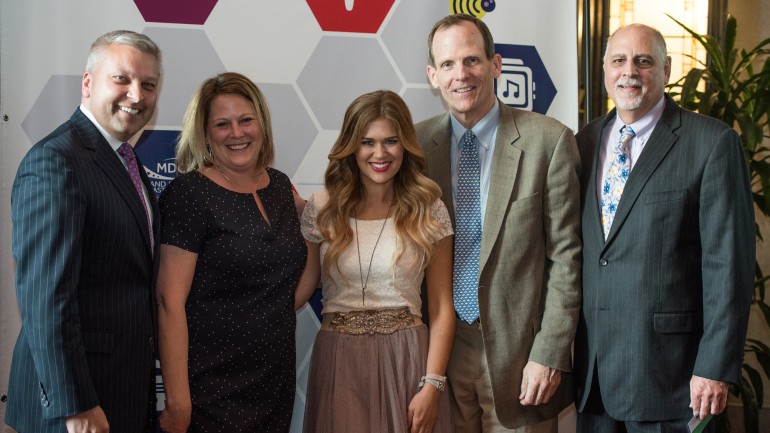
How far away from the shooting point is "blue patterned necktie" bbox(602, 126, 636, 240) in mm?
2475

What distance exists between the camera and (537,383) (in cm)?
248

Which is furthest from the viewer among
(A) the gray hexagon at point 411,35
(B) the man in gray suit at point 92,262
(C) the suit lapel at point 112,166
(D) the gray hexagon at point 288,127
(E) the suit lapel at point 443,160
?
(A) the gray hexagon at point 411,35

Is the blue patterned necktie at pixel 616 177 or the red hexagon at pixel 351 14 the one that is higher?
the red hexagon at pixel 351 14

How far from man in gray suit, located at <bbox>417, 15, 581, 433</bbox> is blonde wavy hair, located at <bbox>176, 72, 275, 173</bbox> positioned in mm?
643

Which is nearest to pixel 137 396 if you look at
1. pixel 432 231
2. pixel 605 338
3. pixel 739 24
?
pixel 432 231

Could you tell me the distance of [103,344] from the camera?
2018 mm

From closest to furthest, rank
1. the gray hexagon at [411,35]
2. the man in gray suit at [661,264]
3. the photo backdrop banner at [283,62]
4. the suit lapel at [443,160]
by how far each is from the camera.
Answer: the man in gray suit at [661,264], the suit lapel at [443,160], the photo backdrop banner at [283,62], the gray hexagon at [411,35]

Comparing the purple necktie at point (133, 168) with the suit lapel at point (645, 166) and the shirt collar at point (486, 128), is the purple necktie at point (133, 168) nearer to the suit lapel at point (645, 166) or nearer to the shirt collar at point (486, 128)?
the shirt collar at point (486, 128)

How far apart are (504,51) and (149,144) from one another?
158 centimetres

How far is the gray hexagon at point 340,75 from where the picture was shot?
323cm

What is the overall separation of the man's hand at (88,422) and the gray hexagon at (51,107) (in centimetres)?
143

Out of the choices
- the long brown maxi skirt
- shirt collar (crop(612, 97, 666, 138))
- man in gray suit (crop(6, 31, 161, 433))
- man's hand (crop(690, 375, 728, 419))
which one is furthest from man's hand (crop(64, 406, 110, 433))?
shirt collar (crop(612, 97, 666, 138))

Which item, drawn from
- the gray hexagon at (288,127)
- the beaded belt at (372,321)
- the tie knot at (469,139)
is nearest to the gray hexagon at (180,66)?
the gray hexagon at (288,127)

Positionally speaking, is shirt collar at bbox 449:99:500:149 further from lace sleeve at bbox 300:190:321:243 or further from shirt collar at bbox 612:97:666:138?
lace sleeve at bbox 300:190:321:243
